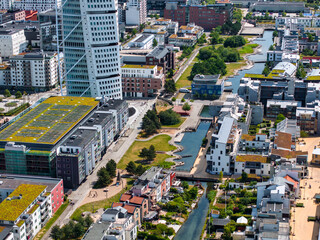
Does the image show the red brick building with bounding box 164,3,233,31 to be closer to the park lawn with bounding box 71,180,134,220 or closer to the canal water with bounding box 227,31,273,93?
the canal water with bounding box 227,31,273,93

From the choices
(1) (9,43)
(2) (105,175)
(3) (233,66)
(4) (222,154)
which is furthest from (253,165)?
(1) (9,43)

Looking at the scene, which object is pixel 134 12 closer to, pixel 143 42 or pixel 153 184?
pixel 143 42

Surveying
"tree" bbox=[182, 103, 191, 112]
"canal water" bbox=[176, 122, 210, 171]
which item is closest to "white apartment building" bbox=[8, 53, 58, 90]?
"tree" bbox=[182, 103, 191, 112]

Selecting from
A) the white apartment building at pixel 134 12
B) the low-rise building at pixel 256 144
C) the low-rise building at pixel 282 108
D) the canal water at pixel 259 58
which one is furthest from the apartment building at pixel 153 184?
the white apartment building at pixel 134 12

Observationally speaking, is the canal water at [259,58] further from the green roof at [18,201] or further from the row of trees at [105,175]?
the green roof at [18,201]

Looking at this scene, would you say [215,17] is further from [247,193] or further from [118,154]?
[247,193]

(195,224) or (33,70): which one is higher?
(33,70)
